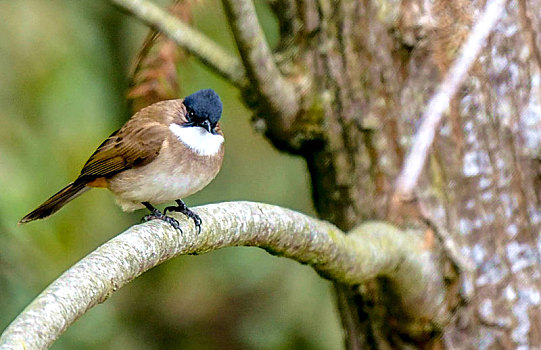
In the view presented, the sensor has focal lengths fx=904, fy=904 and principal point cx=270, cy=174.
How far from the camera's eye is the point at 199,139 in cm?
351

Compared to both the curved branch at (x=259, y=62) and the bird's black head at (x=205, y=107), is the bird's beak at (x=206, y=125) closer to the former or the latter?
the bird's black head at (x=205, y=107)

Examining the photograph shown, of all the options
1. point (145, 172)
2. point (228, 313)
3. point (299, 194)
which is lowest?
point (228, 313)

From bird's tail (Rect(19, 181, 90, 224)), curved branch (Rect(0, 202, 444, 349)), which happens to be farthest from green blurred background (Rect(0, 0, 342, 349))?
curved branch (Rect(0, 202, 444, 349))

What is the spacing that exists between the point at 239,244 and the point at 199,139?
0.80 metres

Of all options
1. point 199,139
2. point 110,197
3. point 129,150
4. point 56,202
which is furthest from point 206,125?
point 110,197

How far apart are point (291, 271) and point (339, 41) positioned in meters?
1.75

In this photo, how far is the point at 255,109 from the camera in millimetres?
3619

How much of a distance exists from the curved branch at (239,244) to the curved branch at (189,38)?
80cm

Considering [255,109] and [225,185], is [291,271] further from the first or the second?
[255,109]

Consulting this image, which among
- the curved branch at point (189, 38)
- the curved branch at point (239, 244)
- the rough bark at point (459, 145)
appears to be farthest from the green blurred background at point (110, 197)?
the curved branch at point (239, 244)

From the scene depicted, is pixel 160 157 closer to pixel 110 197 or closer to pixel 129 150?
pixel 129 150

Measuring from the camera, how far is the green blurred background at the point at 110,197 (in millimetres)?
4559

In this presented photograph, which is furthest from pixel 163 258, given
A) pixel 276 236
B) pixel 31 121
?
pixel 31 121

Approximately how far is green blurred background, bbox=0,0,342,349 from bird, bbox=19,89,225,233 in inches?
29.1
